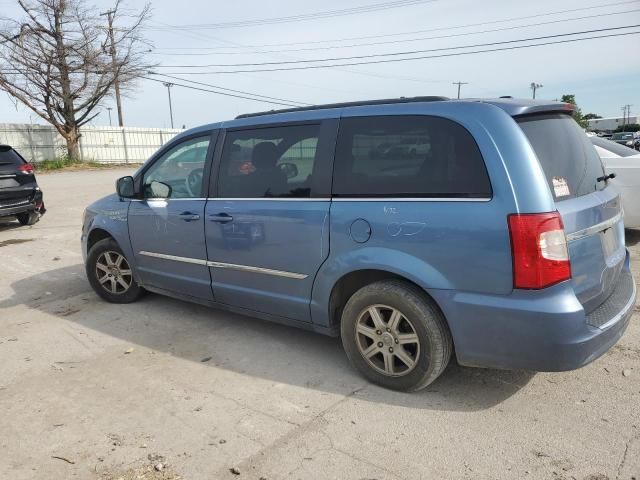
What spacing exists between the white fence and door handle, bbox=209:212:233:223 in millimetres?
27345

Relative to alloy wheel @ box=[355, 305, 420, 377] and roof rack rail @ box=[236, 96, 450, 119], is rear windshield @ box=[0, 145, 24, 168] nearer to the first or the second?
roof rack rail @ box=[236, 96, 450, 119]

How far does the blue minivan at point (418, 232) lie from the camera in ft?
9.10

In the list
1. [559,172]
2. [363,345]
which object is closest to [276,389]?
[363,345]

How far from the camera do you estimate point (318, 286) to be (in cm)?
358

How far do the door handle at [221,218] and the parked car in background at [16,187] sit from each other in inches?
300

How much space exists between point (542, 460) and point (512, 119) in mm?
1803

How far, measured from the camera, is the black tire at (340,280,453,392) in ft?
10.2

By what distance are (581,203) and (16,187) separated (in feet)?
33.4

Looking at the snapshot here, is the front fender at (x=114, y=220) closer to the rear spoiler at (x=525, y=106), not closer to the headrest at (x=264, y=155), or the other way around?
the headrest at (x=264, y=155)

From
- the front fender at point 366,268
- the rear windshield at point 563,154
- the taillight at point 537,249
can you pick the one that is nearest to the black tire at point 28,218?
the front fender at point 366,268

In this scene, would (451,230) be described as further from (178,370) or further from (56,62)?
(56,62)

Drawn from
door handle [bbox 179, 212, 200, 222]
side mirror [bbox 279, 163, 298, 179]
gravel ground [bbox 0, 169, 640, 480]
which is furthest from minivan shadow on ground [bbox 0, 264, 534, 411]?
side mirror [bbox 279, 163, 298, 179]

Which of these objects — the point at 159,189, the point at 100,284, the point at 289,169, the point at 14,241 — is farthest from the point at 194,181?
the point at 14,241

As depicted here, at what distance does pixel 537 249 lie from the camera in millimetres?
2693
